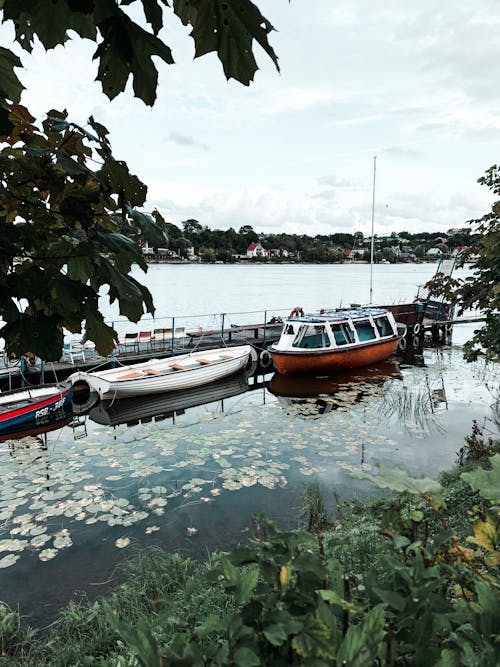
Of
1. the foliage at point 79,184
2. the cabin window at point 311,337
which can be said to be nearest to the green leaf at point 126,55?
the foliage at point 79,184

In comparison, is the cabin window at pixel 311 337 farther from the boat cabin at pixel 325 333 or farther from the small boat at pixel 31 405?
the small boat at pixel 31 405

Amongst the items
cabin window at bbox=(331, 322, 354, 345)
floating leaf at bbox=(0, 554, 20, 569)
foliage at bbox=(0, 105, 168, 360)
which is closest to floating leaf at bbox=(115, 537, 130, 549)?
floating leaf at bbox=(0, 554, 20, 569)

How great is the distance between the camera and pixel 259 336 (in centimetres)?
2228

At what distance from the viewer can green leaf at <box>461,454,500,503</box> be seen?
4.19ft

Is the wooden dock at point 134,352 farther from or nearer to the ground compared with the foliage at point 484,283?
nearer to the ground

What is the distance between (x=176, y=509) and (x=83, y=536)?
1515 millimetres

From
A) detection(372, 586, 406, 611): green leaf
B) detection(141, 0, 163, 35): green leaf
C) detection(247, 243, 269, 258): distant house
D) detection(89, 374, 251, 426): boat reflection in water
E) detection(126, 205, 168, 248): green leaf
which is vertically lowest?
detection(89, 374, 251, 426): boat reflection in water

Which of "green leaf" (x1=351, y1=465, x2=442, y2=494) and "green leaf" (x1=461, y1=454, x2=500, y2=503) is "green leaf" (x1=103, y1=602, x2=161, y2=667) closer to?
"green leaf" (x1=351, y1=465, x2=442, y2=494)

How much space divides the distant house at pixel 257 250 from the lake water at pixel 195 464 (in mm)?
139733

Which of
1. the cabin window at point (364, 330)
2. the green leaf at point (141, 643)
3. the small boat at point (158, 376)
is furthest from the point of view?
the cabin window at point (364, 330)

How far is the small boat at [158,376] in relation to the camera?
13.8 meters

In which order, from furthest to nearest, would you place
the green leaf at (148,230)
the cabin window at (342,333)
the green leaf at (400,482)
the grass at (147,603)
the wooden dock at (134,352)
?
the cabin window at (342,333) → the wooden dock at (134,352) → the grass at (147,603) → the green leaf at (148,230) → the green leaf at (400,482)

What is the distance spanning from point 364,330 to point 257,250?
138 m

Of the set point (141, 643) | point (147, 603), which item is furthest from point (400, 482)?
point (147, 603)
